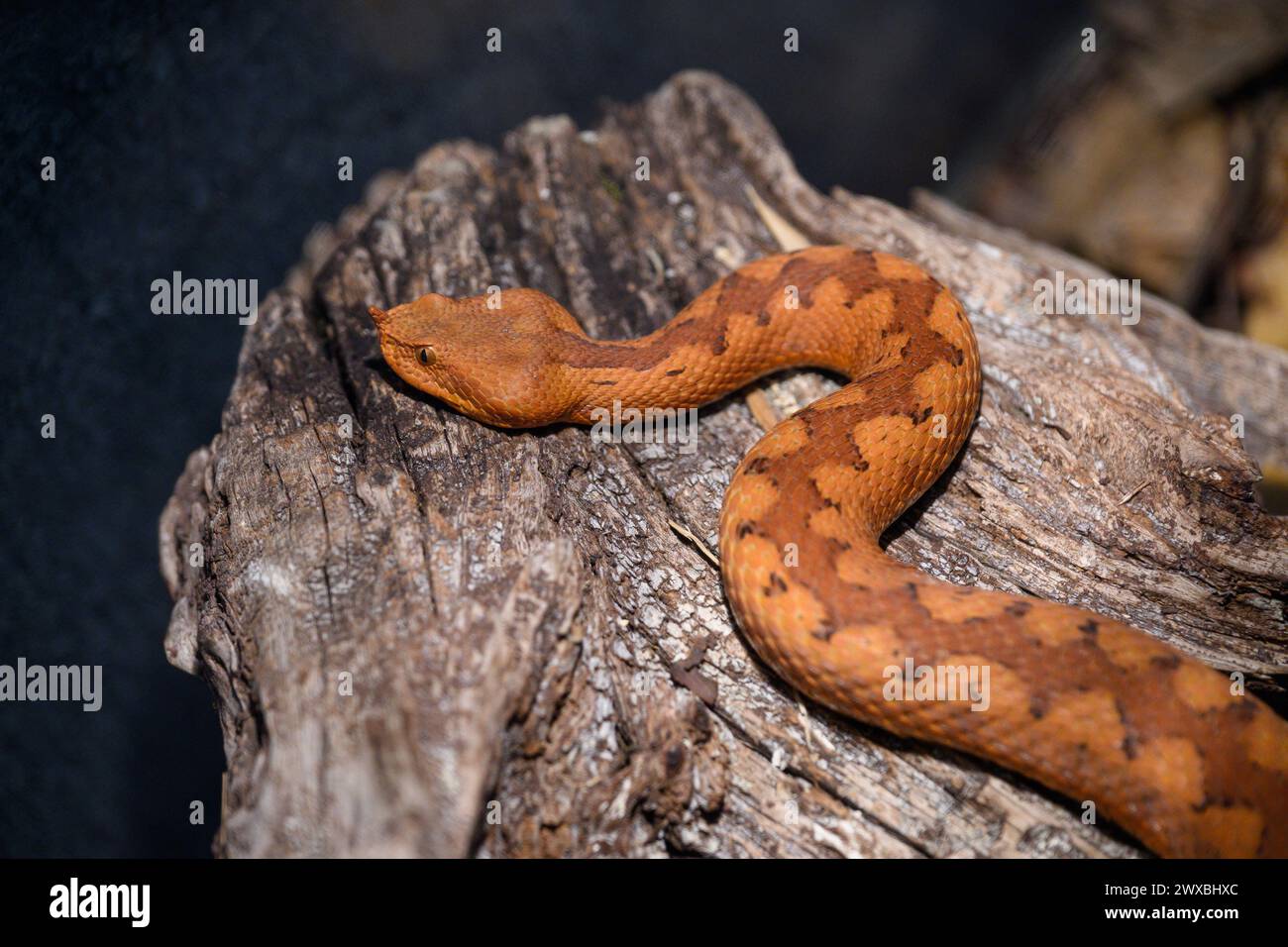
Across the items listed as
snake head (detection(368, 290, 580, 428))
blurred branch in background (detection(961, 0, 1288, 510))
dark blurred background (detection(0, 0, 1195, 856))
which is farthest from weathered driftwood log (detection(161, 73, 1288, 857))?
blurred branch in background (detection(961, 0, 1288, 510))

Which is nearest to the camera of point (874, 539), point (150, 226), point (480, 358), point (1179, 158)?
point (874, 539)

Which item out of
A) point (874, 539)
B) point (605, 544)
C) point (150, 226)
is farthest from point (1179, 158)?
point (150, 226)

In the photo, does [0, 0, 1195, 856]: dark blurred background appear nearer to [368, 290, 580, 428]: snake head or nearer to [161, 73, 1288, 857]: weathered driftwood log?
[161, 73, 1288, 857]: weathered driftwood log

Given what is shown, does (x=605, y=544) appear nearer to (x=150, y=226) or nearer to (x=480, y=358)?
(x=480, y=358)
